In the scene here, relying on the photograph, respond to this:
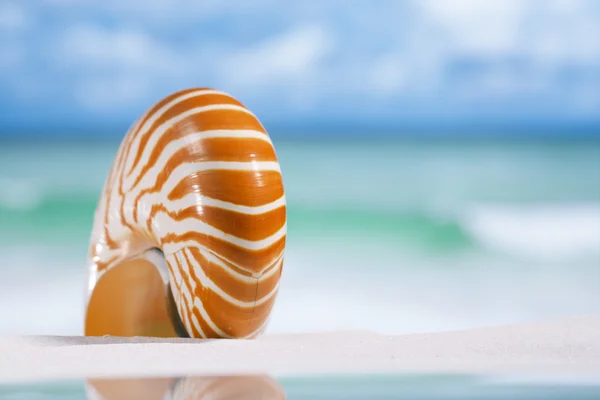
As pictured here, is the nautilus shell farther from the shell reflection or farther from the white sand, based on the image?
the shell reflection

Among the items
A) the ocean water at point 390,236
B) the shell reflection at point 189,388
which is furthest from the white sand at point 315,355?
the ocean water at point 390,236

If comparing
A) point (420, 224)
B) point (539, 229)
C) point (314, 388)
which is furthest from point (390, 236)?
point (314, 388)

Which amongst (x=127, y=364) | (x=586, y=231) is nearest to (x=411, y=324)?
(x=127, y=364)

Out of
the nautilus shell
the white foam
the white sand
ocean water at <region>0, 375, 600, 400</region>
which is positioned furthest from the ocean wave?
ocean water at <region>0, 375, 600, 400</region>

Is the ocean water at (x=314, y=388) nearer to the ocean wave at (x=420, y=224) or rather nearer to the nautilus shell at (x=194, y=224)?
the nautilus shell at (x=194, y=224)

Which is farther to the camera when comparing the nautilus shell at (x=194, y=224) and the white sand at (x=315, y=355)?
the nautilus shell at (x=194, y=224)

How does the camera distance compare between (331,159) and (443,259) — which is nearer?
(443,259)

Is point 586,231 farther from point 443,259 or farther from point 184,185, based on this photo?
point 184,185
